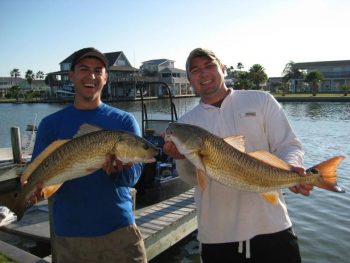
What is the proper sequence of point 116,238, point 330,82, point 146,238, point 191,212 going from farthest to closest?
1. point 330,82
2. point 191,212
3. point 146,238
4. point 116,238

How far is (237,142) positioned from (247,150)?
274 millimetres

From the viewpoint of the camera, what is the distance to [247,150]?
333 cm

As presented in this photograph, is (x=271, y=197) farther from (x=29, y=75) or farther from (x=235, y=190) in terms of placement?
(x=29, y=75)

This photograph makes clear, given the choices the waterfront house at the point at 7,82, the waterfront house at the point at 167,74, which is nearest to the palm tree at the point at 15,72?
the waterfront house at the point at 7,82

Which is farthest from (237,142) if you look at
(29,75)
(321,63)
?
(29,75)

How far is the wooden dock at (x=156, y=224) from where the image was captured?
7.19 m

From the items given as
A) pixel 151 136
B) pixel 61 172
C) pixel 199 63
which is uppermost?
pixel 199 63

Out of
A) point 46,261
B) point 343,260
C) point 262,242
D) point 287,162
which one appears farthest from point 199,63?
point 343,260

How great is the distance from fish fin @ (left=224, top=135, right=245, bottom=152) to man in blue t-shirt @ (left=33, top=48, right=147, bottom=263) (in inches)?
37.6

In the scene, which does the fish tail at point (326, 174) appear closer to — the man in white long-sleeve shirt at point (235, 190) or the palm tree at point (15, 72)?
the man in white long-sleeve shirt at point (235, 190)

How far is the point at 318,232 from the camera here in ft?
33.4

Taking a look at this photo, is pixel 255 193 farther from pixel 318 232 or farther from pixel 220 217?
pixel 318 232

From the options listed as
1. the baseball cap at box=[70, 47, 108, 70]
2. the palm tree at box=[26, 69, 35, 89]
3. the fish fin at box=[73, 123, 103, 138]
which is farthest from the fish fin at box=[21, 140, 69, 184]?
the palm tree at box=[26, 69, 35, 89]

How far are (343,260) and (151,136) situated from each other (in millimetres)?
5670
